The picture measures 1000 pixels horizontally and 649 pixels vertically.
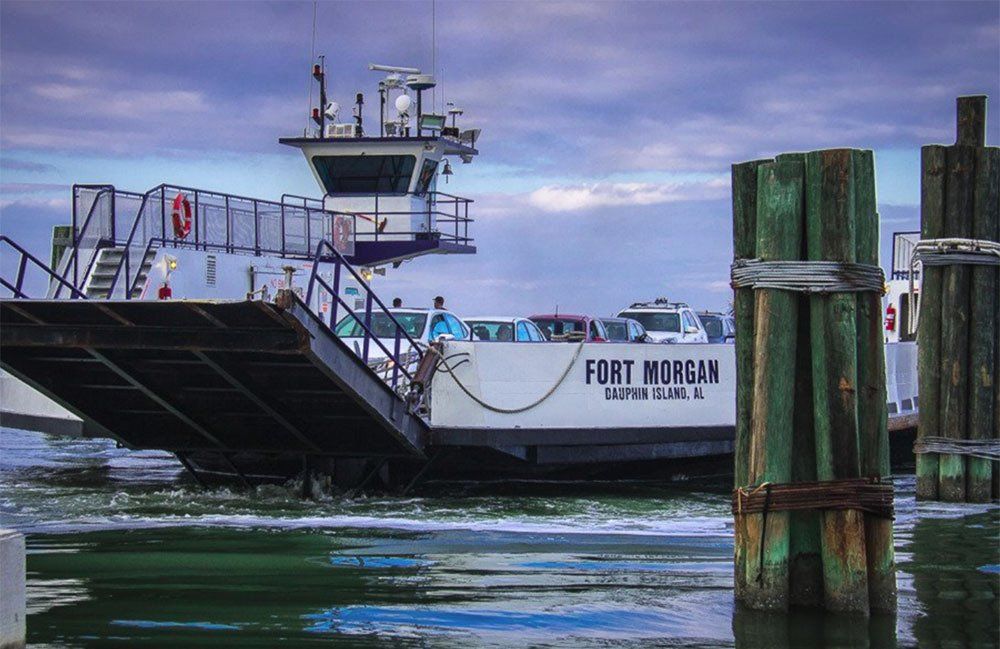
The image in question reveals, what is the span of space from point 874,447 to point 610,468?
9553 mm

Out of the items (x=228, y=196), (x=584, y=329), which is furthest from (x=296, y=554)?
(x=584, y=329)

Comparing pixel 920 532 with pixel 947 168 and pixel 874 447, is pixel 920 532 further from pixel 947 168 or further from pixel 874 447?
pixel 874 447

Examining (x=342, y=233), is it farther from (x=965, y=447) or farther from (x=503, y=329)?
(x=965, y=447)

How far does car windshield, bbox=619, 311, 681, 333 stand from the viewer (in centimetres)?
3158

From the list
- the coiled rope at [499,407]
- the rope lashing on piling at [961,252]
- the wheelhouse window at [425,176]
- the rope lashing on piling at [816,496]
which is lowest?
the rope lashing on piling at [816,496]

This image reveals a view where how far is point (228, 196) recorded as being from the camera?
74.0 ft

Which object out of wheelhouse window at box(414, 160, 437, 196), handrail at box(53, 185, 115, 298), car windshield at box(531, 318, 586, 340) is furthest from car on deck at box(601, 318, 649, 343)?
handrail at box(53, 185, 115, 298)

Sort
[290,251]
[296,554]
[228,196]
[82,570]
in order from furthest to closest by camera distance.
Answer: [290,251]
[228,196]
[296,554]
[82,570]

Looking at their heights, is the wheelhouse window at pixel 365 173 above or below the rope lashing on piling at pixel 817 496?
above

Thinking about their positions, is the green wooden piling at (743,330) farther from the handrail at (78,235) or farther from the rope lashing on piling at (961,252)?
the handrail at (78,235)

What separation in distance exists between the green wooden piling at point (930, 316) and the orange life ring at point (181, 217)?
36.9 feet

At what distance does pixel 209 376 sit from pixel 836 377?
790cm

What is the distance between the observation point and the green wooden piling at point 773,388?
792 centimetres

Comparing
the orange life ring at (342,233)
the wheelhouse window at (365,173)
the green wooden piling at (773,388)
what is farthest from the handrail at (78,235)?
the green wooden piling at (773,388)
